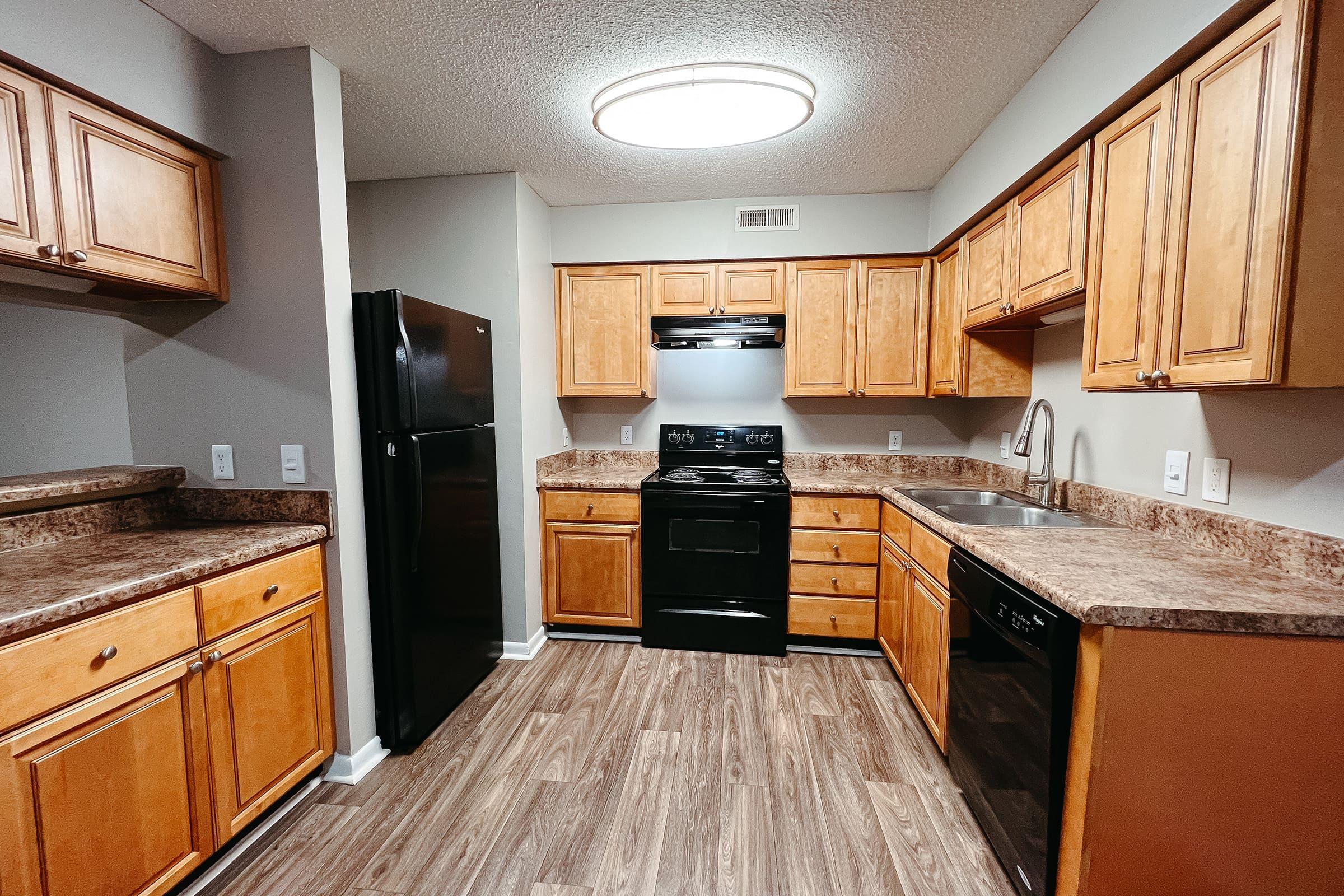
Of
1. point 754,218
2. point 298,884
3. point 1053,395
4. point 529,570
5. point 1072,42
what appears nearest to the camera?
point 298,884

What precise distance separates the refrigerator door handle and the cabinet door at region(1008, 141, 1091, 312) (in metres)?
2.27

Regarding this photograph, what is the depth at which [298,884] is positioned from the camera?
1506 mm

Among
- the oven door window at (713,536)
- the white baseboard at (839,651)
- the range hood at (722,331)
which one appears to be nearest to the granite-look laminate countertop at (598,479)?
the oven door window at (713,536)

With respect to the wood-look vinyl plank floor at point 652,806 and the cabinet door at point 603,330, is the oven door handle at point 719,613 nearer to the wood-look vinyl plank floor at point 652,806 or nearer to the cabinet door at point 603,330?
the wood-look vinyl plank floor at point 652,806

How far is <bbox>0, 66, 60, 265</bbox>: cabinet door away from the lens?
1.32m

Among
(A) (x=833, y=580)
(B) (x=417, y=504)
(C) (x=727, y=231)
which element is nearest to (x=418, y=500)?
(B) (x=417, y=504)

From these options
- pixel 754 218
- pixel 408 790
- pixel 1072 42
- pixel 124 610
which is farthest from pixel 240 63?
pixel 1072 42

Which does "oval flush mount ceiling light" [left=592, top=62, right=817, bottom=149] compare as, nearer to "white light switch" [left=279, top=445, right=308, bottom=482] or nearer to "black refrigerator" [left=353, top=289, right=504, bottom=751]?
"black refrigerator" [left=353, top=289, right=504, bottom=751]

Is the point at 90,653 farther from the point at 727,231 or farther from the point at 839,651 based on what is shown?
the point at 727,231

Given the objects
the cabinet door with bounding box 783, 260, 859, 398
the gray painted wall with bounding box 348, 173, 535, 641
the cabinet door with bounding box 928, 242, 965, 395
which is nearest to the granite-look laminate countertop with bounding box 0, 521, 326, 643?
the gray painted wall with bounding box 348, 173, 535, 641

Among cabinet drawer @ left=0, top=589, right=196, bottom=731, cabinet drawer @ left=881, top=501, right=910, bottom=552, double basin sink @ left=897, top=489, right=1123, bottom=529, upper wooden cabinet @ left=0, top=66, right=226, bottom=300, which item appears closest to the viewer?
cabinet drawer @ left=0, top=589, right=196, bottom=731

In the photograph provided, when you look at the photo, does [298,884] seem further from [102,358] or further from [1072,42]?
[1072,42]

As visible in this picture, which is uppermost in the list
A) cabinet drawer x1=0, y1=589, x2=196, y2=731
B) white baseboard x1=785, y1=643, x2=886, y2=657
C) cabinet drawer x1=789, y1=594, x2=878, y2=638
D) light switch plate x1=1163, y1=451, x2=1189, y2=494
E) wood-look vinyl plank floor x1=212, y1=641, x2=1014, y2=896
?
light switch plate x1=1163, y1=451, x2=1189, y2=494

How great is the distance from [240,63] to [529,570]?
2.30m
